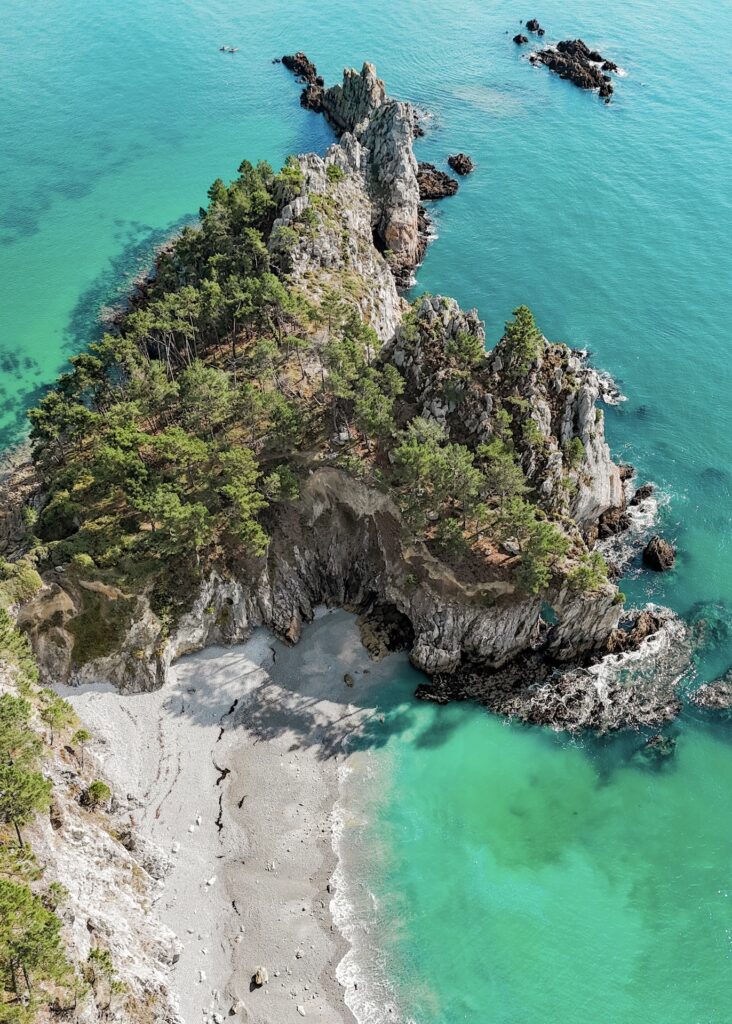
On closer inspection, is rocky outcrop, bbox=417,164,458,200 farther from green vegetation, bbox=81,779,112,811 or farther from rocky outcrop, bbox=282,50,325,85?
green vegetation, bbox=81,779,112,811

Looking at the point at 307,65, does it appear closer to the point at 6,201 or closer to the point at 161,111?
the point at 161,111

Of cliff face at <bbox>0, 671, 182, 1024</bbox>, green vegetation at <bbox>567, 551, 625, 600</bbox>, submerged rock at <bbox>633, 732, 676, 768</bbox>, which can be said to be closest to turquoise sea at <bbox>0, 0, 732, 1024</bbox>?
submerged rock at <bbox>633, 732, 676, 768</bbox>

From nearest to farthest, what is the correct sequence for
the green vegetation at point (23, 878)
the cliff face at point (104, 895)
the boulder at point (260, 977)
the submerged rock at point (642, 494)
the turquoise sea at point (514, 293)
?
the green vegetation at point (23, 878) → the cliff face at point (104, 895) → the boulder at point (260, 977) → the turquoise sea at point (514, 293) → the submerged rock at point (642, 494)

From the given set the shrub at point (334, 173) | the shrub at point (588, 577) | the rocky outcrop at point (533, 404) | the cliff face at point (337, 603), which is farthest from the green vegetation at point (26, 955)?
the shrub at point (334, 173)

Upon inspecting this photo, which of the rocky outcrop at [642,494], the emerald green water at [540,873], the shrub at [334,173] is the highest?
the shrub at [334,173]

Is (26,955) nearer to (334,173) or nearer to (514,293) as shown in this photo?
(514,293)

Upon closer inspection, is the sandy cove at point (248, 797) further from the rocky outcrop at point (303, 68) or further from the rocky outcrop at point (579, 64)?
the rocky outcrop at point (579, 64)
